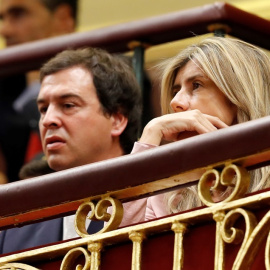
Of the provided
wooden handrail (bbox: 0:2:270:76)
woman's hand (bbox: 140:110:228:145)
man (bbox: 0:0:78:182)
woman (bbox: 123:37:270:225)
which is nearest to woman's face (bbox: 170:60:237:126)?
woman (bbox: 123:37:270:225)

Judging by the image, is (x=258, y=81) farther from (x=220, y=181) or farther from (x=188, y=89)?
(x=220, y=181)

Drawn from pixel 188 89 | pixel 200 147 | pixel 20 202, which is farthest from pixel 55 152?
pixel 200 147

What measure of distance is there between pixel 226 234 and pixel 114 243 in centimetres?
27

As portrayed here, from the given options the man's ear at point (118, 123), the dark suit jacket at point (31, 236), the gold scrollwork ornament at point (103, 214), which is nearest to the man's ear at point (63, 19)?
the man's ear at point (118, 123)

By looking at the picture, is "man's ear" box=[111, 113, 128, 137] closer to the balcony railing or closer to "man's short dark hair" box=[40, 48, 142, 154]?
"man's short dark hair" box=[40, 48, 142, 154]

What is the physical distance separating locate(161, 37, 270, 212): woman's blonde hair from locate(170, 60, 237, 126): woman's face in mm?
23

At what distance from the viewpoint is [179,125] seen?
2455 mm

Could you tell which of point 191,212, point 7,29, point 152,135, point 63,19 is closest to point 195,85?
point 152,135

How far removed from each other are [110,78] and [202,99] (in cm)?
84

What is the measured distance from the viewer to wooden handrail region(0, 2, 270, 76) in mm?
3236

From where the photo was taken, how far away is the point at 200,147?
1859 millimetres

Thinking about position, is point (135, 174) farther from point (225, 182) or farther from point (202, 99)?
point (202, 99)

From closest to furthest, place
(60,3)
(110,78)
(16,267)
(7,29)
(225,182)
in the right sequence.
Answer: (225,182)
(16,267)
(110,78)
(60,3)
(7,29)

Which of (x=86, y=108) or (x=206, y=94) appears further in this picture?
(x=86, y=108)
